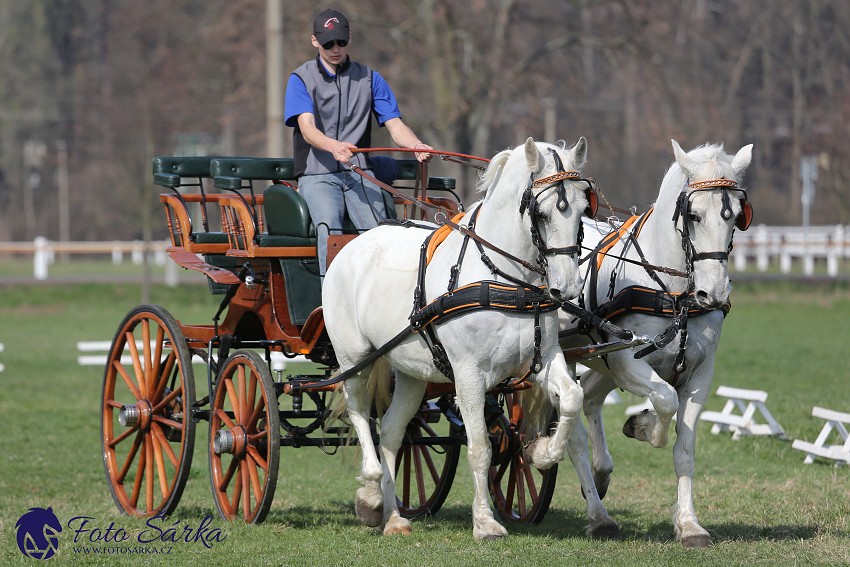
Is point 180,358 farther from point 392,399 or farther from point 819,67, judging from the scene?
point 819,67

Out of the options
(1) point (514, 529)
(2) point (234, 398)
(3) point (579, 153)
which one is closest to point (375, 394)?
(2) point (234, 398)

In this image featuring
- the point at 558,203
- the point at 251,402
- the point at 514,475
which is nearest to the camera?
the point at 558,203

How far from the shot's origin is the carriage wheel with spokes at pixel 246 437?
23.1 feet

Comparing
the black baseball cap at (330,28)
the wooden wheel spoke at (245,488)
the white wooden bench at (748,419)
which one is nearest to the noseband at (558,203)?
the black baseball cap at (330,28)

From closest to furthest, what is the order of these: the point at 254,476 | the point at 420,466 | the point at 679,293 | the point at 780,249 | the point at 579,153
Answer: the point at 579,153 → the point at 679,293 → the point at 254,476 → the point at 420,466 → the point at 780,249

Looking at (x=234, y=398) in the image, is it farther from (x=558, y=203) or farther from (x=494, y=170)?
(x=558, y=203)

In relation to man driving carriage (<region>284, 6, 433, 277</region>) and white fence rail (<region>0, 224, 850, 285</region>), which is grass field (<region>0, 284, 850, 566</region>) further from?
white fence rail (<region>0, 224, 850, 285</region>)

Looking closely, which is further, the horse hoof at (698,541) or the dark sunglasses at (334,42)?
the dark sunglasses at (334,42)

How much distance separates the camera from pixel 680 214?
6500mm

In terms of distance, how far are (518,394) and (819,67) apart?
40.3 meters

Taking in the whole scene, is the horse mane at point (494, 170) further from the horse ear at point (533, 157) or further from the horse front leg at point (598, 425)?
the horse front leg at point (598, 425)

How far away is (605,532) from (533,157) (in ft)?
6.99

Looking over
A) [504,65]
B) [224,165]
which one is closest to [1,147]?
[504,65]

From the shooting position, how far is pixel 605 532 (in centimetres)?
693
